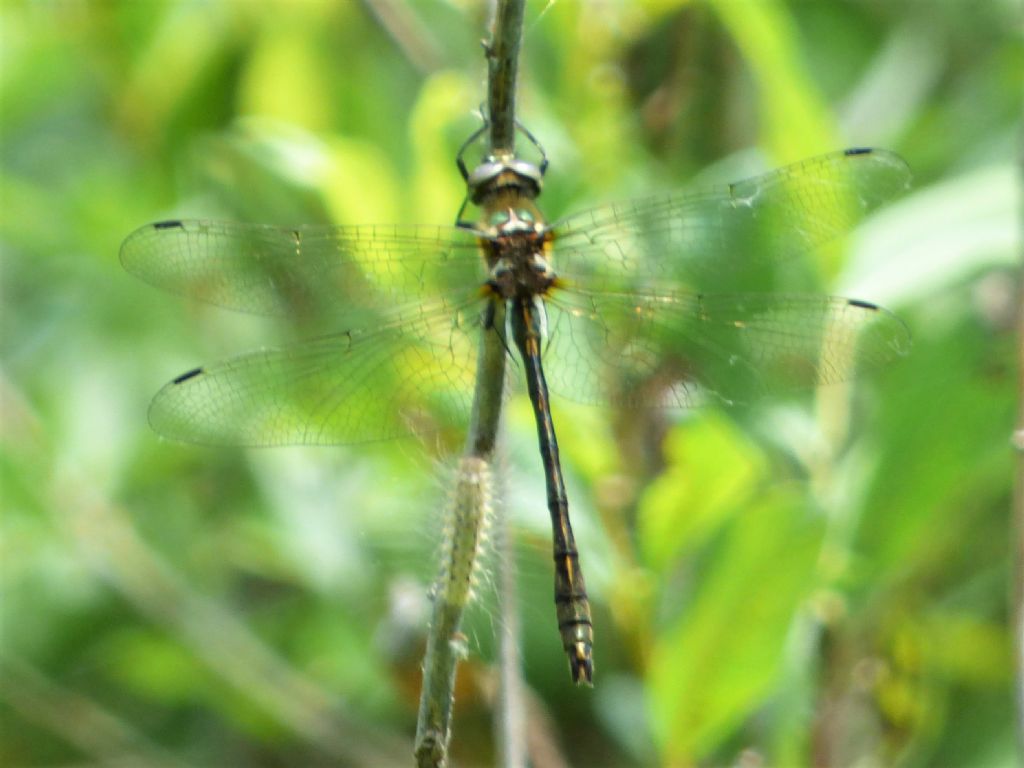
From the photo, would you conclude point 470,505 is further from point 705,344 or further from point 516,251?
point 705,344

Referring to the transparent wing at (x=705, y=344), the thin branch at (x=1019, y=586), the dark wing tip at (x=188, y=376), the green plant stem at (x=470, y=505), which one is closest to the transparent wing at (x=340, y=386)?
the dark wing tip at (x=188, y=376)

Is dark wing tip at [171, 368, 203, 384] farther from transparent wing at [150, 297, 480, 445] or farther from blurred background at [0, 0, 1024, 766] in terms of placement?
blurred background at [0, 0, 1024, 766]

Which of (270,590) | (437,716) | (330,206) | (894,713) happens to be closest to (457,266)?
(330,206)

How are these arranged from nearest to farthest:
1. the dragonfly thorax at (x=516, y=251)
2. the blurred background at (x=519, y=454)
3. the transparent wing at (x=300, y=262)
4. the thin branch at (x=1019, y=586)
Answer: the thin branch at (x=1019, y=586)
the dragonfly thorax at (x=516, y=251)
the transparent wing at (x=300, y=262)
the blurred background at (x=519, y=454)

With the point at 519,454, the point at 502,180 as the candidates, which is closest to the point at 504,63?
the point at 502,180

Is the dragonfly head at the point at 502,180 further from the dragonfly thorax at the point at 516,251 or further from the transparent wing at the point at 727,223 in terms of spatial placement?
the transparent wing at the point at 727,223

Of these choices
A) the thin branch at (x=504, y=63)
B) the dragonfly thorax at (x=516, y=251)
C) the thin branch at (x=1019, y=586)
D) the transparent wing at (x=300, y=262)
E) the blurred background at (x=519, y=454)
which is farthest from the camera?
the blurred background at (x=519, y=454)

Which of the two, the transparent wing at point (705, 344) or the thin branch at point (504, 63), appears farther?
the transparent wing at point (705, 344)
